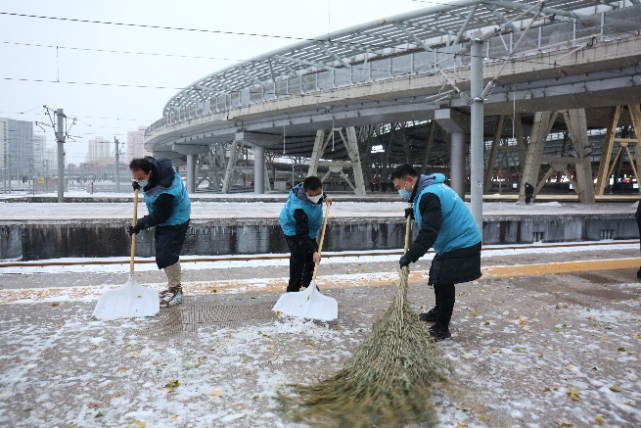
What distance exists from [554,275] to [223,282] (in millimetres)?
5237

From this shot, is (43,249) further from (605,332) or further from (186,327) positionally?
(605,332)

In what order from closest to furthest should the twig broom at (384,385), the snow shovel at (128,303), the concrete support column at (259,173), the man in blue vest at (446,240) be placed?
the twig broom at (384,385) < the man in blue vest at (446,240) < the snow shovel at (128,303) < the concrete support column at (259,173)

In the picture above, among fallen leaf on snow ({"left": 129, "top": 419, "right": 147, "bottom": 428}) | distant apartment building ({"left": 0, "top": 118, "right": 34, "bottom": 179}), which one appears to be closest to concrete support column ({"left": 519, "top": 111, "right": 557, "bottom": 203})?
fallen leaf on snow ({"left": 129, "top": 419, "right": 147, "bottom": 428})

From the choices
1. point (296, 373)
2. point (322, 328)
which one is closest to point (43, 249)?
point (322, 328)

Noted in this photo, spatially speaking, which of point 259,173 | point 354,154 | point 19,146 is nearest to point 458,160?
point 354,154

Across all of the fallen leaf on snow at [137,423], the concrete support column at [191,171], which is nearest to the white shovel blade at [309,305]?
the fallen leaf on snow at [137,423]

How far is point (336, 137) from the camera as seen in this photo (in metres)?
47.9

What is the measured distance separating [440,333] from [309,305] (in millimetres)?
1346

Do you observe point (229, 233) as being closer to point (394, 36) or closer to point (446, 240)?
point (446, 240)

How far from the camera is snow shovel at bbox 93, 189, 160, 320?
4.52 meters

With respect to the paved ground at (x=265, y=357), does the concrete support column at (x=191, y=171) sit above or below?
above

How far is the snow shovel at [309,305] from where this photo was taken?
4.55 metres

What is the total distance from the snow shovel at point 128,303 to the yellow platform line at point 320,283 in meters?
0.79

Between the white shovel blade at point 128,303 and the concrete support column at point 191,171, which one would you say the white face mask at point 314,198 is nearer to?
the white shovel blade at point 128,303
